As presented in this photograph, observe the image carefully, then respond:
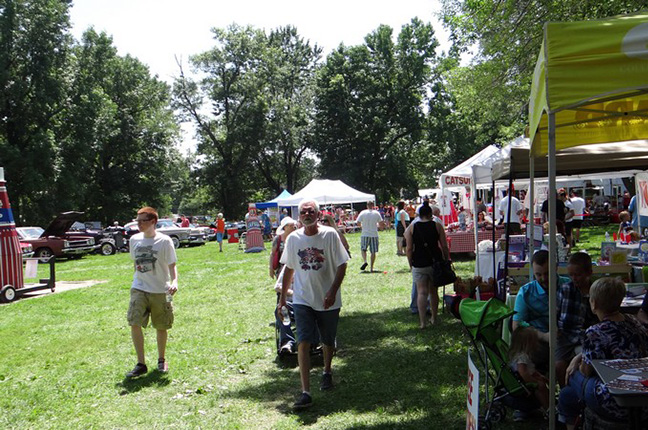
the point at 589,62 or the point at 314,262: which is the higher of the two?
the point at 589,62

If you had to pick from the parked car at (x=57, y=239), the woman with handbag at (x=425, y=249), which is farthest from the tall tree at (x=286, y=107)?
the woman with handbag at (x=425, y=249)

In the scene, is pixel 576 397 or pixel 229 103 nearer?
pixel 576 397

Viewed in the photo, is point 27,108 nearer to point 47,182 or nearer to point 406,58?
point 47,182

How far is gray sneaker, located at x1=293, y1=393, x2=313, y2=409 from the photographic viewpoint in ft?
16.8

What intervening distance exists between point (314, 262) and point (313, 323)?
58 centimetres

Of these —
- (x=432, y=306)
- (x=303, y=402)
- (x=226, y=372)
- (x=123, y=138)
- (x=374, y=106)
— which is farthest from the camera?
(x=374, y=106)

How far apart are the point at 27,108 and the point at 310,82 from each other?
2626cm

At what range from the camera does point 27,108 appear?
116ft

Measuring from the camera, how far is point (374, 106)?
48.7 m

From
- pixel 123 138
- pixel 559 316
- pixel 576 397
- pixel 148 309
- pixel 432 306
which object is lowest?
pixel 432 306

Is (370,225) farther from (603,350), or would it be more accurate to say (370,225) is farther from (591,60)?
(591,60)

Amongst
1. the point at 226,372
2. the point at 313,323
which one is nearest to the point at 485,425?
the point at 313,323

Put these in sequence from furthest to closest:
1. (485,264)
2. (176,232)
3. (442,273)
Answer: (176,232) < (485,264) < (442,273)

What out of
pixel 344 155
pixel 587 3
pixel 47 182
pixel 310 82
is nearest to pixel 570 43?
pixel 587 3
